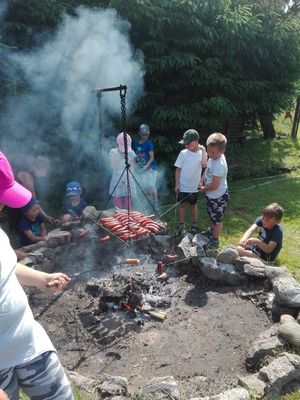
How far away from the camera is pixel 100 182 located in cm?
788

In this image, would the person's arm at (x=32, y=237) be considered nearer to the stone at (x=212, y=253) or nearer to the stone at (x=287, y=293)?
the stone at (x=212, y=253)

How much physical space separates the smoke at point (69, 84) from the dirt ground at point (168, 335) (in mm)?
3132

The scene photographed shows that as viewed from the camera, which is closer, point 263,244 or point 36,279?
point 36,279

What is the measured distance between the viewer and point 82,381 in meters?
3.13

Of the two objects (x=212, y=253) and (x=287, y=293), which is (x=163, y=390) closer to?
(x=287, y=293)

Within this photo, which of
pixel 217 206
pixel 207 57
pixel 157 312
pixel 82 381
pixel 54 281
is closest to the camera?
pixel 54 281

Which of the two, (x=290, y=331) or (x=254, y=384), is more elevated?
(x=290, y=331)

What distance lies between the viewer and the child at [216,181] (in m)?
5.34

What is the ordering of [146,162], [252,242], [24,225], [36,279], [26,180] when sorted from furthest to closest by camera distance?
[146,162]
[26,180]
[24,225]
[252,242]
[36,279]

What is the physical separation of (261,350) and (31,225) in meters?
3.46

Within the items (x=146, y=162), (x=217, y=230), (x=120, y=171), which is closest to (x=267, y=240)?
(x=217, y=230)

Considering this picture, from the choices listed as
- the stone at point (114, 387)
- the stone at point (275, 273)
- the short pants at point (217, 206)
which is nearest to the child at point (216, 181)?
Result: the short pants at point (217, 206)

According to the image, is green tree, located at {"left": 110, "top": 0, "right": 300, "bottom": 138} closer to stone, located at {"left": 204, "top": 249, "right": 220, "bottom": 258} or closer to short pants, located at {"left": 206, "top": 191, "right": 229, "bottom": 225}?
short pants, located at {"left": 206, "top": 191, "right": 229, "bottom": 225}

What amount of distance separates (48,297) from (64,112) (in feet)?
12.4
